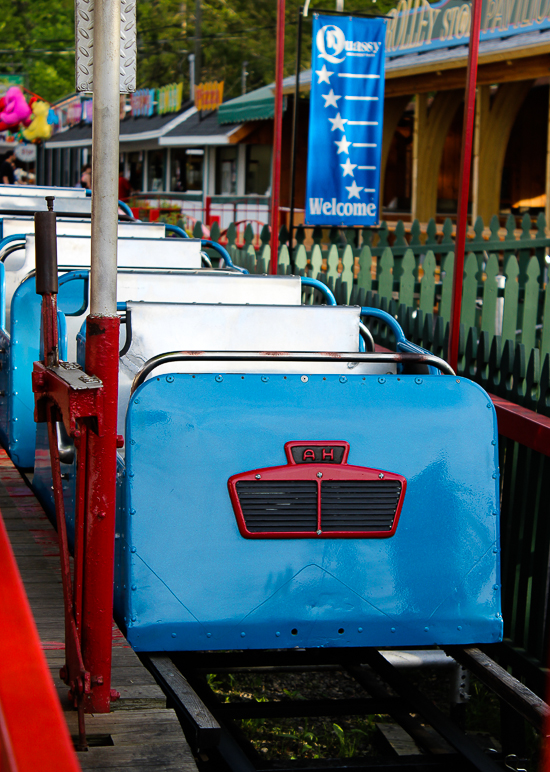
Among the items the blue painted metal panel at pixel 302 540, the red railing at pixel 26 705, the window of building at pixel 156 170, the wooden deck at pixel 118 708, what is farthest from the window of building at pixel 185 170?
the red railing at pixel 26 705

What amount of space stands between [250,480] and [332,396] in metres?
0.38

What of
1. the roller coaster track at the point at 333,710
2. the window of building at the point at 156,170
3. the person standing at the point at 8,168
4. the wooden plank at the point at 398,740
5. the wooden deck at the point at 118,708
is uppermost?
the window of building at the point at 156,170

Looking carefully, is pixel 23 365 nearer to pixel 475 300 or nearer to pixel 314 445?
pixel 314 445

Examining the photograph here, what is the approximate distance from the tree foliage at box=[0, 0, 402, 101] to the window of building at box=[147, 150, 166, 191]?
15.3 metres

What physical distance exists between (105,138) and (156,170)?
129 ft

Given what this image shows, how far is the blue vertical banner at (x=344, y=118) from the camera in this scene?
8133 millimetres

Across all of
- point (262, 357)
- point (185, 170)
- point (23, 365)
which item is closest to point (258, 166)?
point (185, 170)

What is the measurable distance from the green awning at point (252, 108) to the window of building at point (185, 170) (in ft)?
35.3

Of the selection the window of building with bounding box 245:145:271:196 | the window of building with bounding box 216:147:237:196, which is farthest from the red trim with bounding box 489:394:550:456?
the window of building with bounding box 216:147:237:196

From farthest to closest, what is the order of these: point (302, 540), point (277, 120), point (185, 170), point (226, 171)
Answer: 1. point (185, 170)
2. point (226, 171)
3. point (277, 120)
4. point (302, 540)

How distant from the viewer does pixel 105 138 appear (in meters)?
2.43

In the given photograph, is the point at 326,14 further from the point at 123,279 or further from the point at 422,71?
the point at 422,71

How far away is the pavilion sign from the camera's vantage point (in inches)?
494

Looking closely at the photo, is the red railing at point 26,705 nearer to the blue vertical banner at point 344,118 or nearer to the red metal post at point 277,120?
the red metal post at point 277,120
